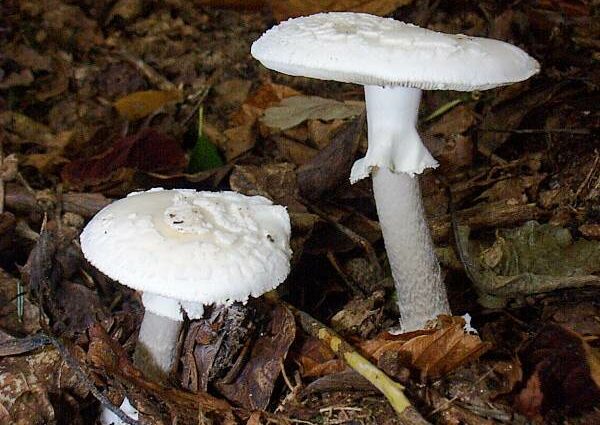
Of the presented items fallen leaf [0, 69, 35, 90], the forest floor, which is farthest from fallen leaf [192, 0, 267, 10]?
fallen leaf [0, 69, 35, 90]

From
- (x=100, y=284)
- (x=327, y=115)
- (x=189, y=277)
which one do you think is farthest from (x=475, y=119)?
(x=189, y=277)

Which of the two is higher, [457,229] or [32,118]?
[457,229]

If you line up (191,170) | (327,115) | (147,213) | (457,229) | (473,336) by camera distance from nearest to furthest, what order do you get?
(147,213), (473,336), (457,229), (191,170), (327,115)

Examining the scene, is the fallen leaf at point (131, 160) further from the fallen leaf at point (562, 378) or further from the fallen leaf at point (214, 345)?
the fallen leaf at point (562, 378)

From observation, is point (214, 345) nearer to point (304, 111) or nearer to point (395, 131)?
point (395, 131)

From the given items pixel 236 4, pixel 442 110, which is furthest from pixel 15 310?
pixel 236 4

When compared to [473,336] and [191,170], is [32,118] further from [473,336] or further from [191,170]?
[473,336]

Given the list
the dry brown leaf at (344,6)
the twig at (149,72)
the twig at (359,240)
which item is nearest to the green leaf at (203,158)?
the twig at (359,240)
